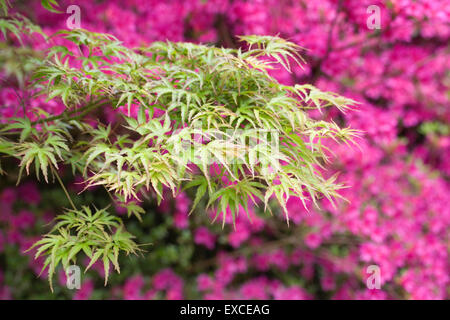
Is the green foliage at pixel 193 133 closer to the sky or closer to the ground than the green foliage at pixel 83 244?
closer to the sky

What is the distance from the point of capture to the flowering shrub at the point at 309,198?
207 centimetres

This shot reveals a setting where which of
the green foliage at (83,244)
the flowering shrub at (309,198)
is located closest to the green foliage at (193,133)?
the green foliage at (83,244)

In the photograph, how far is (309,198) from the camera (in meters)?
2.28

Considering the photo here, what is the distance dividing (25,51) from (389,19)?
1.62 meters

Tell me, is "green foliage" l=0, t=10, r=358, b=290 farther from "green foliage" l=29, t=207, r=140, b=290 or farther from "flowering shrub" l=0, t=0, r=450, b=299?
"flowering shrub" l=0, t=0, r=450, b=299

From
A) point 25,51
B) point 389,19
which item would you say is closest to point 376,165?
point 389,19

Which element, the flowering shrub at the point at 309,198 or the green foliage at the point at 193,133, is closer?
the green foliage at the point at 193,133

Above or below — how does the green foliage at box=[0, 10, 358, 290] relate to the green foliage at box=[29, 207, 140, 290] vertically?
above

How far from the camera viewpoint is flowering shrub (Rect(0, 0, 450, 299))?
207 cm

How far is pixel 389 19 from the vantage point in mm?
2023

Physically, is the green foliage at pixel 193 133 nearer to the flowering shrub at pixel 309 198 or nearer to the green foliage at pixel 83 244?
the green foliage at pixel 83 244

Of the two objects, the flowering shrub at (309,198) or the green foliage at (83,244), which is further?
the flowering shrub at (309,198)

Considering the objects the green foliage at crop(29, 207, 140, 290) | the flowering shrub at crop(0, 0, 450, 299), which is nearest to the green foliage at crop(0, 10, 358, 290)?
the green foliage at crop(29, 207, 140, 290)

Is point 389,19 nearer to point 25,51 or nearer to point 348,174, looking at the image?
point 348,174
